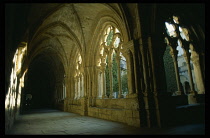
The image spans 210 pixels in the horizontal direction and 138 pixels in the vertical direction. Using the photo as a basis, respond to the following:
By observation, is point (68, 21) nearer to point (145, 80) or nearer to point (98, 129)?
point (145, 80)

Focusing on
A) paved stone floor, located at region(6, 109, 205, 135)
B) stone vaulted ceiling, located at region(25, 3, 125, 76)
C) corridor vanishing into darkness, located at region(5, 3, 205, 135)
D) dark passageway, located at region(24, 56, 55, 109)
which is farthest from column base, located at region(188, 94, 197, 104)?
dark passageway, located at region(24, 56, 55, 109)

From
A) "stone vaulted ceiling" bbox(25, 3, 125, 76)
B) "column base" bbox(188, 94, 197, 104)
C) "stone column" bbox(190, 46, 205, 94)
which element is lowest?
"column base" bbox(188, 94, 197, 104)

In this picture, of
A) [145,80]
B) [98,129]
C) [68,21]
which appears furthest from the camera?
[68,21]

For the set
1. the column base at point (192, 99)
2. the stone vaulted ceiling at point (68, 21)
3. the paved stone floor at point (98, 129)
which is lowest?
the paved stone floor at point (98, 129)

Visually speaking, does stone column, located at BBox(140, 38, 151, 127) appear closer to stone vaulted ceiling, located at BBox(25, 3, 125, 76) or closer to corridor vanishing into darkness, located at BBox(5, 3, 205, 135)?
corridor vanishing into darkness, located at BBox(5, 3, 205, 135)

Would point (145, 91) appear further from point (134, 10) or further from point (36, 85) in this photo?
point (36, 85)

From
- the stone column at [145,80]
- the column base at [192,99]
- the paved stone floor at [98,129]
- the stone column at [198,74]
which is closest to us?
the paved stone floor at [98,129]

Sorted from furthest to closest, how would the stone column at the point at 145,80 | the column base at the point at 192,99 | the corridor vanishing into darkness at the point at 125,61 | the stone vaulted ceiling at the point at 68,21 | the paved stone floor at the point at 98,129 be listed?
the stone vaulted ceiling at the point at 68,21
the column base at the point at 192,99
the stone column at the point at 145,80
the corridor vanishing into darkness at the point at 125,61
the paved stone floor at the point at 98,129

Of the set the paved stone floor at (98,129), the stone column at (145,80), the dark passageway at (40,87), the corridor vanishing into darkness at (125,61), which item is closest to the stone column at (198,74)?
the corridor vanishing into darkness at (125,61)

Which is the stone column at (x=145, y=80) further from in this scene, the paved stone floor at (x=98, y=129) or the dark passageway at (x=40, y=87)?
the dark passageway at (x=40, y=87)

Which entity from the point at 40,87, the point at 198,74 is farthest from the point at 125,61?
the point at 40,87

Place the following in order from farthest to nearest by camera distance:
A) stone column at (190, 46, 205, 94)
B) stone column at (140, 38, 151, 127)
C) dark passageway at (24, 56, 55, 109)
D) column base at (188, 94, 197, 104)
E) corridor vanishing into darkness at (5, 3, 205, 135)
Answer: dark passageway at (24, 56, 55, 109)
stone column at (190, 46, 205, 94)
column base at (188, 94, 197, 104)
stone column at (140, 38, 151, 127)
corridor vanishing into darkness at (5, 3, 205, 135)

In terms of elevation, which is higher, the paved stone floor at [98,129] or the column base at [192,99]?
the column base at [192,99]

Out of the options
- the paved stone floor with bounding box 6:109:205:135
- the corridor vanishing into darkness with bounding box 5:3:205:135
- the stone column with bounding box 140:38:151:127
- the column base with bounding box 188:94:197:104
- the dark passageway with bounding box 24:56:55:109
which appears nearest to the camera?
the paved stone floor with bounding box 6:109:205:135
